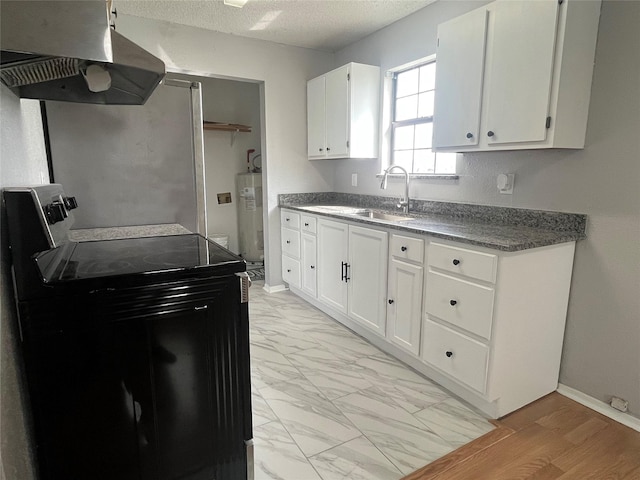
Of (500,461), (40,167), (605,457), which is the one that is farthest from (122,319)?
(605,457)

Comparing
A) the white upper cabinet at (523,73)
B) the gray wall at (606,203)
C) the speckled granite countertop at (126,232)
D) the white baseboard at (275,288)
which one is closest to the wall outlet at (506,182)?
the gray wall at (606,203)

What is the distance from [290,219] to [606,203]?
2469mm

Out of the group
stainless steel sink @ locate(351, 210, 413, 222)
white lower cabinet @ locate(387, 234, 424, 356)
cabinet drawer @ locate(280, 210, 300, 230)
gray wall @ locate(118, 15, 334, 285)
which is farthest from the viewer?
cabinet drawer @ locate(280, 210, 300, 230)

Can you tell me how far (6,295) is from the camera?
913 mm

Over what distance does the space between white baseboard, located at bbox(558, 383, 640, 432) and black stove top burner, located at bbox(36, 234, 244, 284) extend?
2046 mm

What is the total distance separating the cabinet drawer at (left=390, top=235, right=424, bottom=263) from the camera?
2162 mm

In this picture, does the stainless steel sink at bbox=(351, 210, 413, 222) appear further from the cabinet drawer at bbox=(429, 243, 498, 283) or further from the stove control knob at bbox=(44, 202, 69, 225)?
the stove control knob at bbox=(44, 202, 69, 225)

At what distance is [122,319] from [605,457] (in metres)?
2.03

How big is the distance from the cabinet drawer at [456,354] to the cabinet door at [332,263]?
0.90 m

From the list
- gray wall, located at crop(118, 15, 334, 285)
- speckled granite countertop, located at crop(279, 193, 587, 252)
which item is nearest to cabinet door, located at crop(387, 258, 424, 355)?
speckled granite countertop, located at crop(279, 193, 587, 252)

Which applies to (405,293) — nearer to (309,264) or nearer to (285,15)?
(309,264)

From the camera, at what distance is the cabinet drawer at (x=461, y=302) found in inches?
71.1

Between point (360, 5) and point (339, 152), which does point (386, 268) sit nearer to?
point (339, 152)

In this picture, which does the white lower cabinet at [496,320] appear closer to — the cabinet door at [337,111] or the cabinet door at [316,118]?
the cabinet door at [337,111]
